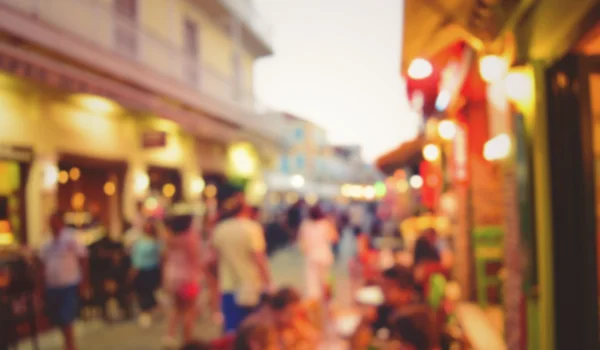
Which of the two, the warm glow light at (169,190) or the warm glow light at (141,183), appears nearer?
the warm glow light at (141,183)

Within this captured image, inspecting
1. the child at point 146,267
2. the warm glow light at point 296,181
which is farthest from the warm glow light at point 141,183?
the warm glow light at point 296,181

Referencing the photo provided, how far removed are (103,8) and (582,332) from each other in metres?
11.7

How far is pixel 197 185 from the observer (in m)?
18.3

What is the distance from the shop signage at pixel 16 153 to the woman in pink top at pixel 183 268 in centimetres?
366

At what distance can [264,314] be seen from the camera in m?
5.01

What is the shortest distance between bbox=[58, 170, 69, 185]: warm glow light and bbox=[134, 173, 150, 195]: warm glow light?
2.00m

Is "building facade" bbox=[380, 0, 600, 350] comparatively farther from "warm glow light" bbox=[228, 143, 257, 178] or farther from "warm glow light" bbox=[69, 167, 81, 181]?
"warm glow light" bbox=[228, 143, 257, 178]

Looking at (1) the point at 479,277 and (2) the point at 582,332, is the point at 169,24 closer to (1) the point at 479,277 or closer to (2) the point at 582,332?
(1) the point at 479,277

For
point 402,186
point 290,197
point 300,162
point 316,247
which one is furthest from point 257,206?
point 300,162

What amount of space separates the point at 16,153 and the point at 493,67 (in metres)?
7.98

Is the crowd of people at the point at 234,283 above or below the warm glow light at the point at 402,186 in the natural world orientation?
below

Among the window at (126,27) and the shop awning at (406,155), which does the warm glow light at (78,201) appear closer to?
the window at (126,27)

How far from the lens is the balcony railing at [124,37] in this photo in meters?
10.7

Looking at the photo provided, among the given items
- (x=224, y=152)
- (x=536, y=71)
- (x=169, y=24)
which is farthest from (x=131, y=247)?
(x=224, y=152)
